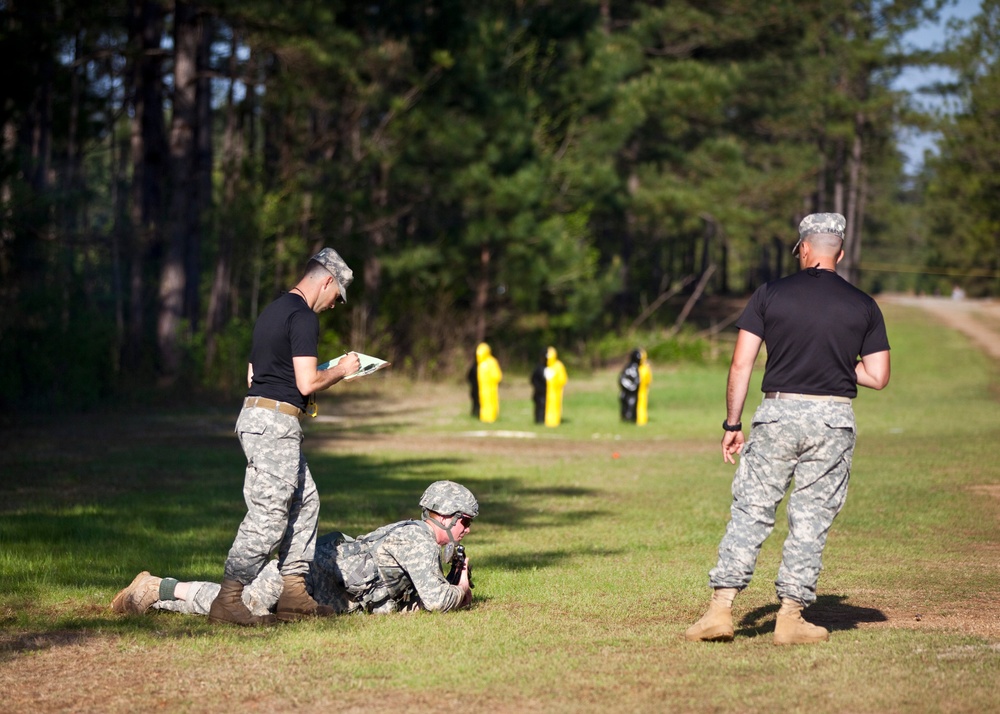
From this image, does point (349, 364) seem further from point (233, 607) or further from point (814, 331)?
point (814, 331)

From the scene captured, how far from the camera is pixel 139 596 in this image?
6758mm

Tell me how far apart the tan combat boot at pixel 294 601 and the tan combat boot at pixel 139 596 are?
768mm

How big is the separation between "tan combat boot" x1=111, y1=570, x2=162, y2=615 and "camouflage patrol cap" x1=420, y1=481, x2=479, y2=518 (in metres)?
1.60

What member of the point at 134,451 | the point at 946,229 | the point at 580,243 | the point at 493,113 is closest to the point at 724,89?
the point at 580,243

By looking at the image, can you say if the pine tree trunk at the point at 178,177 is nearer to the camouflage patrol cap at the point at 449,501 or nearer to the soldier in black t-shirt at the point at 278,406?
the camouflage patrol cap at the point at 449,501

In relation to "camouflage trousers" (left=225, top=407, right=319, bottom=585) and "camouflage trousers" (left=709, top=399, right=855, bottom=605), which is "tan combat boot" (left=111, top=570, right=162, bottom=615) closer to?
"camouflage trousers" (left=225, top=407, right=319, bottom=585)

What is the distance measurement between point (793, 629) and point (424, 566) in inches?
79.8

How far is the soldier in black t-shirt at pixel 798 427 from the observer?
598cm

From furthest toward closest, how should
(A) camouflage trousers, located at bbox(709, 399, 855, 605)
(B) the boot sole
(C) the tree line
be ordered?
(C) the tree line, (B) the boot sole, (A) camouflage trousers, located at bbox(709, 399, 855, 605)

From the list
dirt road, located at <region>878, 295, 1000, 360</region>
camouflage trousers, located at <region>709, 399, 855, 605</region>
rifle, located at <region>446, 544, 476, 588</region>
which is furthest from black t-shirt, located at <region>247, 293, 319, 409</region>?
dirt road, located at <region>878, 295, 1000, 360</region>

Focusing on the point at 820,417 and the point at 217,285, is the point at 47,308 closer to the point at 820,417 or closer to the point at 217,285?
the point at 217,285

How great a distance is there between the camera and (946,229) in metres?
73.9

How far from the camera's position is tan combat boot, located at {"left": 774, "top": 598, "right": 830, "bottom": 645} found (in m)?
6.01

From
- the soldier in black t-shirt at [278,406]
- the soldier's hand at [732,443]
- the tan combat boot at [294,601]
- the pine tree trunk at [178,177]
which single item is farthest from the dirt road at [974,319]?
the soldier in black t-shirt at [278,406]
